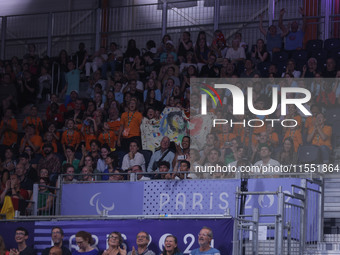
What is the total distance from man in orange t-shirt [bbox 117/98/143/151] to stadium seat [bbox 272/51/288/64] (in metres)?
3.23

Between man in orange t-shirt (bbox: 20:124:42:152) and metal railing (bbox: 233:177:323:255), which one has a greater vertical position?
man in orange t-shirt (bbox: 20:124:42:152)

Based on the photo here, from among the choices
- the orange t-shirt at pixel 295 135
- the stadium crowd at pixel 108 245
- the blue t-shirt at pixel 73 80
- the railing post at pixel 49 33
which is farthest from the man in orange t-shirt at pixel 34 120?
the orange t-shirt at pixel 295 135

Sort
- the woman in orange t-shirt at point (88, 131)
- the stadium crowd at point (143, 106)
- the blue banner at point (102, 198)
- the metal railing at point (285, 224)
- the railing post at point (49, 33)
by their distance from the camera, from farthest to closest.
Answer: the railing post at point (49, 33) < the woman in orange t-shirt at point (88, 131) < the stadium crowd at point (143, 106) < the blue banner at point (102, 198) < the metal railing at point (285, 224)

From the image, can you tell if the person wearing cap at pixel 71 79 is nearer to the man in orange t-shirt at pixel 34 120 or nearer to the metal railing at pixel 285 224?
the man in orange t-shirt at pixel 34 120

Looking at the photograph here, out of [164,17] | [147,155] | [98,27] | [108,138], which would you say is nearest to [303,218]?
[147,155]

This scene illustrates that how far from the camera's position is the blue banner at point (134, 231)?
1204 centimetres

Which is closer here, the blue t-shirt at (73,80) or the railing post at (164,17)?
the blue t-shirt at (73,80)

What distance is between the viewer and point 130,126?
1680 centimetres

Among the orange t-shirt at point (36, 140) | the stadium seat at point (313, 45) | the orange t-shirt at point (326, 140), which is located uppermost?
the stadium seat at point (313, 45)

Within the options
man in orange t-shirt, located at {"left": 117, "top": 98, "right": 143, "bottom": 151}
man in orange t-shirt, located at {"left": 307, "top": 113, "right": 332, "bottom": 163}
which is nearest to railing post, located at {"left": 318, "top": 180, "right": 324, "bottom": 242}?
man in orange t-shirt, located at {"left": 307, "top": 113, "right": 332, "bottom": 163}

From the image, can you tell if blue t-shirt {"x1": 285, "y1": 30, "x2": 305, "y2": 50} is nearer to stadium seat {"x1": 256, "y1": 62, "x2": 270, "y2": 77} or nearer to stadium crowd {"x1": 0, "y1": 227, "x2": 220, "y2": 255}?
stadium seat {"x1": 256, "y1": 62, "x2": 270, "y2": 77}

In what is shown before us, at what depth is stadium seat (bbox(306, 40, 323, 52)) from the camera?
18.1 m

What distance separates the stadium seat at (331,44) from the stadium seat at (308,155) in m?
4.19

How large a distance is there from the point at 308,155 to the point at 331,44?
450cm
